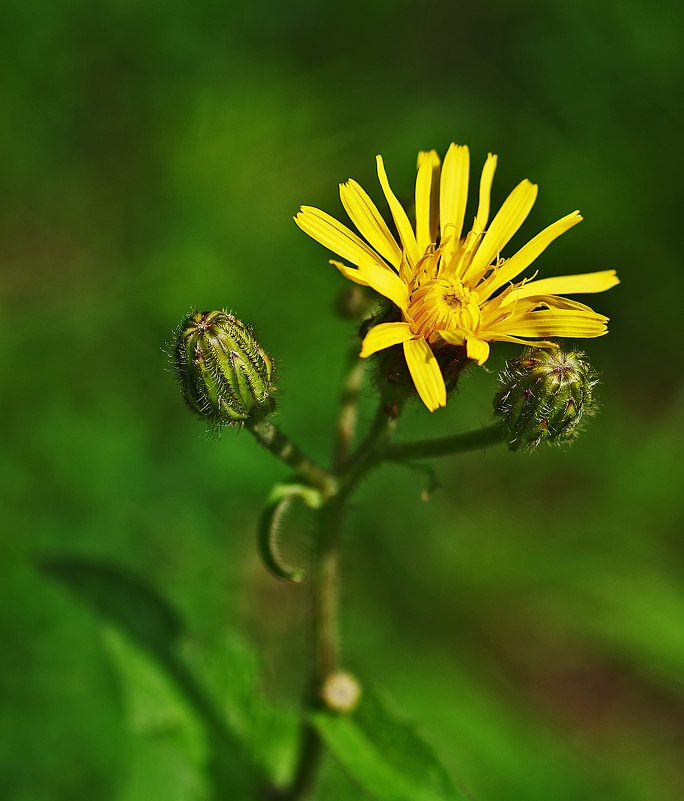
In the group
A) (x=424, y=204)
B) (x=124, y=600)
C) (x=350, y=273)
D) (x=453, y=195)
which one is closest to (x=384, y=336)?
(x=350, y=273)

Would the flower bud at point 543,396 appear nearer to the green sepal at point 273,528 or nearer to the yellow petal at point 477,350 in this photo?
the yellow petal at point 477,350

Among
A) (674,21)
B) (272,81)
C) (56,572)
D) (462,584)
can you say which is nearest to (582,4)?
(674,21)

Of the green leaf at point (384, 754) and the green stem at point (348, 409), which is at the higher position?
the green stem at point (348, 409)

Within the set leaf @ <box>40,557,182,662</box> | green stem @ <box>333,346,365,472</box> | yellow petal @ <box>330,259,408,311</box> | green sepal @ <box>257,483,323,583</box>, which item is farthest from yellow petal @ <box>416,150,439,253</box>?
leaf @ <box>40,557,182,662</box>

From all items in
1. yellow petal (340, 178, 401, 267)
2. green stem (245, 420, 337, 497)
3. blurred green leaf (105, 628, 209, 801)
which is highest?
yellow petal (340, 178, 401, 267)

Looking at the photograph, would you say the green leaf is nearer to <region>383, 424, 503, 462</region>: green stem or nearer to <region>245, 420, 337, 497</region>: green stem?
<region>245, 420, 337, 497</region>: green stem

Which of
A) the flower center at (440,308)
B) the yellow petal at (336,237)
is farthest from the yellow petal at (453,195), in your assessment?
the yellow petal at (336,237)
